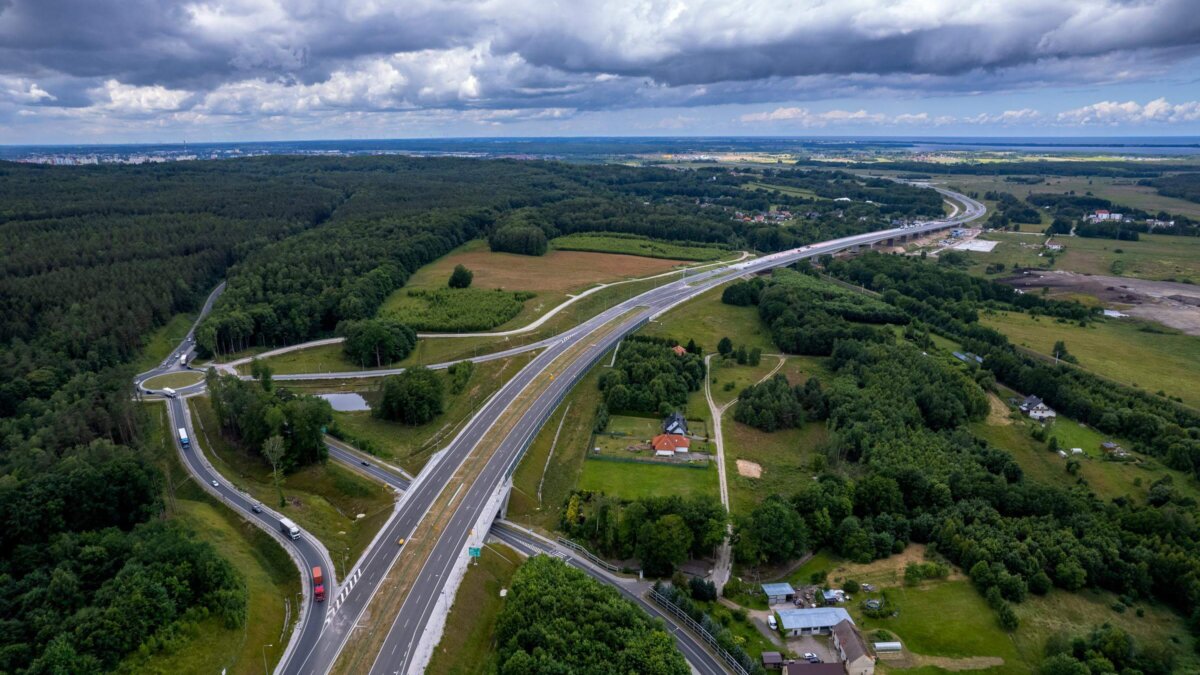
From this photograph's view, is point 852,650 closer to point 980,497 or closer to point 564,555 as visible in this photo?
point 564,555

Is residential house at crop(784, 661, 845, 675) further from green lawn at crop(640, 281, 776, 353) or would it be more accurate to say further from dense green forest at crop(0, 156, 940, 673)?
green lawn at crop(640, 281, 776, 353)

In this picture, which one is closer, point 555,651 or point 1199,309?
point 555,651

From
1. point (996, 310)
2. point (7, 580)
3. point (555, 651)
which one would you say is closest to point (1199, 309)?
point (996, 310)

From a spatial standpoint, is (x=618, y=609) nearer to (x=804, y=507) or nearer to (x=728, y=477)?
(x=804, y=507)

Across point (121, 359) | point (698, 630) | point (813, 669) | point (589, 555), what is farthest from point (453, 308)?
point (813, 669)

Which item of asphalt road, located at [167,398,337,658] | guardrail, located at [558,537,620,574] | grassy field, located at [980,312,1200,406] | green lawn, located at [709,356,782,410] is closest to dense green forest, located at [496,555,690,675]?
guardrail, located at [558,537,620,574]
